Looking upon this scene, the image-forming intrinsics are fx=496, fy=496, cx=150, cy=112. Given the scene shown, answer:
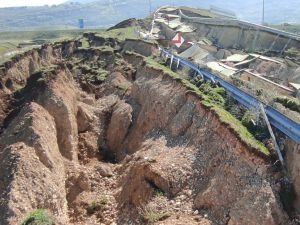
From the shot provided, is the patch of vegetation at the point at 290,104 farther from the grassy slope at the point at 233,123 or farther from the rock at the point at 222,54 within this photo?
the rock at the point at 222,54

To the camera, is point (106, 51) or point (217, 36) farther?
point (217, 36)

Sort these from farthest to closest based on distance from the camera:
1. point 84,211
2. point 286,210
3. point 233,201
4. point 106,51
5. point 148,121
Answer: point 106,51
point 148,121
point 84,211
point 233,201
point 286,210

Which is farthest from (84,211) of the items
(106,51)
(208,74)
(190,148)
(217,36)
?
(217,36)

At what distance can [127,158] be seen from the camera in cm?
3122

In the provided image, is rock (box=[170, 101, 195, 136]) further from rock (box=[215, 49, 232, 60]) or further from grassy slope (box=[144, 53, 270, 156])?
rock (box=[215, 49, 232, 60])

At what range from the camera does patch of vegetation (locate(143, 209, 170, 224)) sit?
23.1m

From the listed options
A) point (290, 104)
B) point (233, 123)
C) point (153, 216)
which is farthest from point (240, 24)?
point (153, 216)

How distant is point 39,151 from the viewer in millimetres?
26984

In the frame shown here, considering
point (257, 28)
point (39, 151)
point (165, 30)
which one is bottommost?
point (165, 30)

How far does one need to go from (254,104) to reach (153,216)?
8.26 m

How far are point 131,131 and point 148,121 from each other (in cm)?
201

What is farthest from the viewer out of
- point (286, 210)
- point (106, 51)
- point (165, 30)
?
point (165, 30)

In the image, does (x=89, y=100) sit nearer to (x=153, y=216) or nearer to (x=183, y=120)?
(x=183, y=120)

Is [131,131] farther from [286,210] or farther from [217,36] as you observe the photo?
[217,36]
